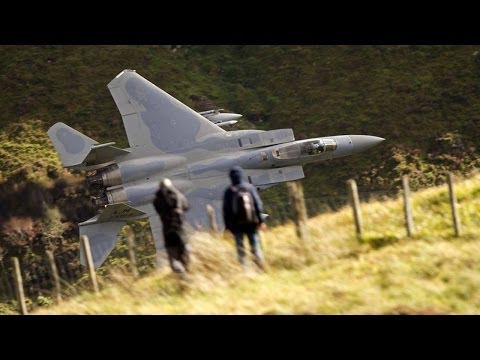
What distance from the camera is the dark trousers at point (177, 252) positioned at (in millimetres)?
15938

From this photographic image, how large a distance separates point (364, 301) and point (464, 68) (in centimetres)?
4132

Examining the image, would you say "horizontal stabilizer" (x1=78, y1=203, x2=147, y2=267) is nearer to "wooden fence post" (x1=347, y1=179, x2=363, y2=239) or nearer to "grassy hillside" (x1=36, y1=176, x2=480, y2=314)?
"grassy hillside" (x1=36, y1=176, x2=480, y2=314)

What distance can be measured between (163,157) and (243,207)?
1420 centimetres

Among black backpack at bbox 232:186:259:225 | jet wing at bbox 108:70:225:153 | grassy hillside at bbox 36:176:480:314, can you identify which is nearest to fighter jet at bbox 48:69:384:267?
jet wing at bbox 108:70:225:153

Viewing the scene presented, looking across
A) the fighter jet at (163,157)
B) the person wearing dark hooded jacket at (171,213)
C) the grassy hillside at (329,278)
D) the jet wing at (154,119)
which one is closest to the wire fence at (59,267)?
the fighter jet at (163,157)

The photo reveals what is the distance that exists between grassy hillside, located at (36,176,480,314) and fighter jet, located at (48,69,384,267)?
9.22 metres

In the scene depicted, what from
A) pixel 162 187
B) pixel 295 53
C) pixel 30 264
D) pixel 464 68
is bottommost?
pixel 30 264

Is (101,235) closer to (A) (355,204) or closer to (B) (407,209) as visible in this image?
(A) (355,204)

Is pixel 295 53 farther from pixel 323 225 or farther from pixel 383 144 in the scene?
pixel 323 225

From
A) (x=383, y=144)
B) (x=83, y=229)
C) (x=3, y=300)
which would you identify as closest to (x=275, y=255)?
(x=3, y=300)

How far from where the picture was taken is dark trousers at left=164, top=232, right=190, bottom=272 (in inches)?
627

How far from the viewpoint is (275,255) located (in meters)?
17.6

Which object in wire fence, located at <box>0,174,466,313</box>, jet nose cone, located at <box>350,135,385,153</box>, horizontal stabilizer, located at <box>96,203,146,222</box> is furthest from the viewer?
jet nose cone, located at <box>350,135,385,153</box>
